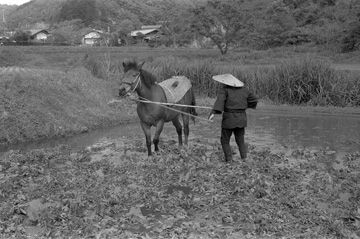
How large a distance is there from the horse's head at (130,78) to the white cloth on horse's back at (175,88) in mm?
1041

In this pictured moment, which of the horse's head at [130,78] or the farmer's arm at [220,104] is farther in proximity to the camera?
the horse's head at [130,78]

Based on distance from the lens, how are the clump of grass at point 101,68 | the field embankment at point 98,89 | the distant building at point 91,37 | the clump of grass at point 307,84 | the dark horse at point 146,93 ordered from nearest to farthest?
the dark horse at point 146,93, the field embankment at point 98,89, the clump of grass at point 307,84, the clump of grass at point 101,68, the distant building at point 91,37

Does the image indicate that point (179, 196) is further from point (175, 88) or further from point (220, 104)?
point (175, 88)

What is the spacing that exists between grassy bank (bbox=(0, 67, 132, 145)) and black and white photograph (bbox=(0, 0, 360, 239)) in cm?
5

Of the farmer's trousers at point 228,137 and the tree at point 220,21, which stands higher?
the tree at point 220,21

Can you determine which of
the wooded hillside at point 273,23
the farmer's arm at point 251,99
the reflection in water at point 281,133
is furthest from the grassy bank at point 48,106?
the wooded hillside at point 273,23

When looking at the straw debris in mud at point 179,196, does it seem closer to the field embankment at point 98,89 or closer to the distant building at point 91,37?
the field embankment at point 98,89

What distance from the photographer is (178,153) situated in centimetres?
1095

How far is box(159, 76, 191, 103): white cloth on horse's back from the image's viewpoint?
11.3 metres

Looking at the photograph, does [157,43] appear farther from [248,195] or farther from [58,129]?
[248,195]

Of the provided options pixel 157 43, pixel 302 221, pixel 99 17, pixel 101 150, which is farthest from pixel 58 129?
pixel 99 17

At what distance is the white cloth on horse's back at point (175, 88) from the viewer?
11320 millimetres

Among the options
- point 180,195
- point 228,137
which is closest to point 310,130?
point 228,137

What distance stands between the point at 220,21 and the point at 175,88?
102 ft
